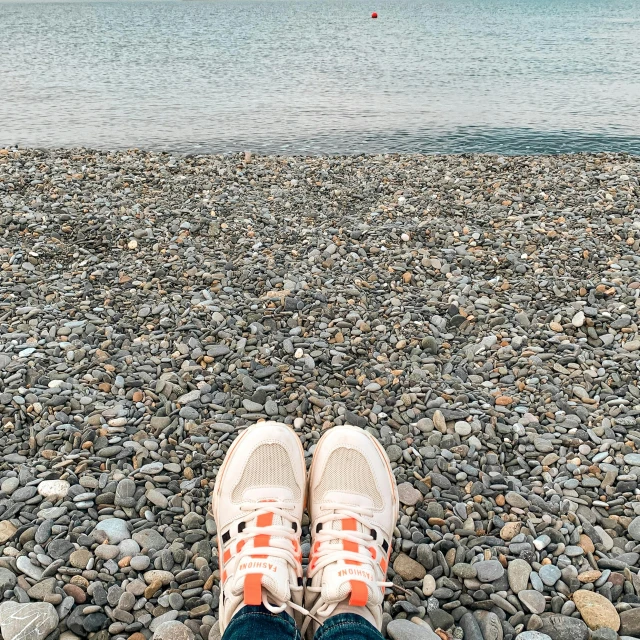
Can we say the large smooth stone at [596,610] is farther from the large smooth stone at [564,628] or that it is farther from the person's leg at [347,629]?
the person's leg at [347,629]

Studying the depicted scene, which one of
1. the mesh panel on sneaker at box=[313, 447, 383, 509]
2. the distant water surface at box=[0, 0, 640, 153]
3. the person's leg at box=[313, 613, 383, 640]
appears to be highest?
the distant water surface at box=[0, 0, 640, 153]

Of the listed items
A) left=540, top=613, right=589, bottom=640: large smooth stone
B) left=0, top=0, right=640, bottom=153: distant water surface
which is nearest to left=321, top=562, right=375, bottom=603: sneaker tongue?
left=540, top=613, right=589, bottom=640: large smooth stone

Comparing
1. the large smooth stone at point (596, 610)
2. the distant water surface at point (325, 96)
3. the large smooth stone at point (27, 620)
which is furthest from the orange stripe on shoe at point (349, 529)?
the distant water surface at point (325, 96)

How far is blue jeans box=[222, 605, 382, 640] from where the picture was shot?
1961mm

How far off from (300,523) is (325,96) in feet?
57.4

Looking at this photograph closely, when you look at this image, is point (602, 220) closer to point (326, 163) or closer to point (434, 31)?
point (326, 163)

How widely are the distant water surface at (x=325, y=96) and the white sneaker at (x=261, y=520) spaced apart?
9753 mm

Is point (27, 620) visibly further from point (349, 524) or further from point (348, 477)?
point (348, 477)

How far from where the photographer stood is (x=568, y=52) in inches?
1201

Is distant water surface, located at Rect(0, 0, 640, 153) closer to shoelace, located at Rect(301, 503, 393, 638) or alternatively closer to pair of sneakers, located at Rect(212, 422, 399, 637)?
pair of sneakers, located at Rect(212, 422, 399, 637)

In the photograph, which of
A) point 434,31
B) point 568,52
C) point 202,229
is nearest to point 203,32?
point 434,31

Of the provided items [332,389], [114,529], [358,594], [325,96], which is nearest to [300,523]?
[358,594]

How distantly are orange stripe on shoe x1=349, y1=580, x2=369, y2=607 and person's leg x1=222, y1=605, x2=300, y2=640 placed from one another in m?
0.23

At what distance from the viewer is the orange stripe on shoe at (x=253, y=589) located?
79.9 inches
